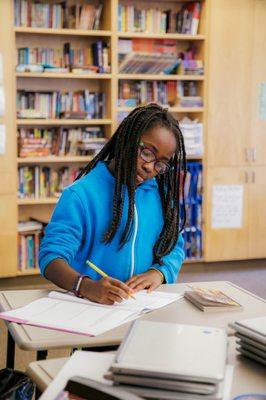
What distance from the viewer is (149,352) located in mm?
1279

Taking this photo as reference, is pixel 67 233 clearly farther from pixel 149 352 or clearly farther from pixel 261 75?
pixel 261 75

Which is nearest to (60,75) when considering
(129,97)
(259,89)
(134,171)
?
(129,97)

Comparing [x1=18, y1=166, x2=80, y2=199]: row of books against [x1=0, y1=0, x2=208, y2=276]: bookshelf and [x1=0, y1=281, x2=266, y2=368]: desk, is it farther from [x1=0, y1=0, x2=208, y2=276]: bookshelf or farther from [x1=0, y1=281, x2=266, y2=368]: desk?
[x1=0, y1=281, x2=266, y2=368]: desk

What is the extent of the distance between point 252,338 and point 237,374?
106 millimetres

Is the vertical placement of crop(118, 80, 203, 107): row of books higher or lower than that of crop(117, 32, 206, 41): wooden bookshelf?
lower

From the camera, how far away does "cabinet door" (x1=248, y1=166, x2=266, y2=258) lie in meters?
5.21

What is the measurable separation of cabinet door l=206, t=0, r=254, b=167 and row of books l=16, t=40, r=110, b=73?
34.7 inches

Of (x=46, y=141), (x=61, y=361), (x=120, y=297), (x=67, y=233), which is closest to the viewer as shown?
(x=61, y=361)

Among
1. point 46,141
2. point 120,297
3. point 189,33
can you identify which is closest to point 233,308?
point 120,297

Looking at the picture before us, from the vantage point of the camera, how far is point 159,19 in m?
4.98

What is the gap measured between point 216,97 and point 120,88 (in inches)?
30.8

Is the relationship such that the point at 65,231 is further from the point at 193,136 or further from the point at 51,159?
the point at 193,136

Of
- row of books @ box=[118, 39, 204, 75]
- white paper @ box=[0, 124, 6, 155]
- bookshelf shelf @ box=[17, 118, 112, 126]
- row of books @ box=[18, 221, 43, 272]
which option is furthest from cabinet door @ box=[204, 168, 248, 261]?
white paper @ box=[0, 124, 6, 155]

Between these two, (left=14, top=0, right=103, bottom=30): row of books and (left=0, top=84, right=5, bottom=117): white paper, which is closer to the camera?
(left=0, top=84, right=5, bottom=117): white paper
